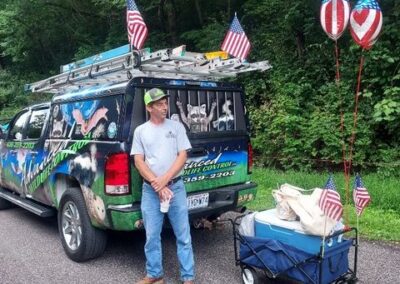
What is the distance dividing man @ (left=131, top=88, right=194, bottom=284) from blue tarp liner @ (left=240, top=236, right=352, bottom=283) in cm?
65

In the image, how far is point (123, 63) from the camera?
4688 mm

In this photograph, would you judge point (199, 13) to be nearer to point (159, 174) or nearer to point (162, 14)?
point (162, 14)

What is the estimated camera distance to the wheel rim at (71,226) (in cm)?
501

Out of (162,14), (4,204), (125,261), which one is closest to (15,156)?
(4,204)

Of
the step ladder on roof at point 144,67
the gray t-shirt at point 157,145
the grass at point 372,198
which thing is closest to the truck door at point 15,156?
the step ladder on roof at point 144,67

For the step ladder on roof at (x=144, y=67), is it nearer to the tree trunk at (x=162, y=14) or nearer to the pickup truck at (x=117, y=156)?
the pickup truck at (x=117, y=156)

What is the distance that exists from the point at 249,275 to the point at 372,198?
12.1 ft

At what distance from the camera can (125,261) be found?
199 inches

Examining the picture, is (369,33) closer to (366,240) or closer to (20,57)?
(366,240)

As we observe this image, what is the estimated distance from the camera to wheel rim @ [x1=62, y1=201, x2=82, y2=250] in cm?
501

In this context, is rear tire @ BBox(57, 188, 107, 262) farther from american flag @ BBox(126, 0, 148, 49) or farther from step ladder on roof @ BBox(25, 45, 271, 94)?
american flag @ BBox(126, 0, 148, 49)

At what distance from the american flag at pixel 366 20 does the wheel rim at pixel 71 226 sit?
12.7ft

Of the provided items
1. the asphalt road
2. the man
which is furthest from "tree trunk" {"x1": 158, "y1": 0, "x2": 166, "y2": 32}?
the man

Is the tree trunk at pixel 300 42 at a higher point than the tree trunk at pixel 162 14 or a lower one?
lower
